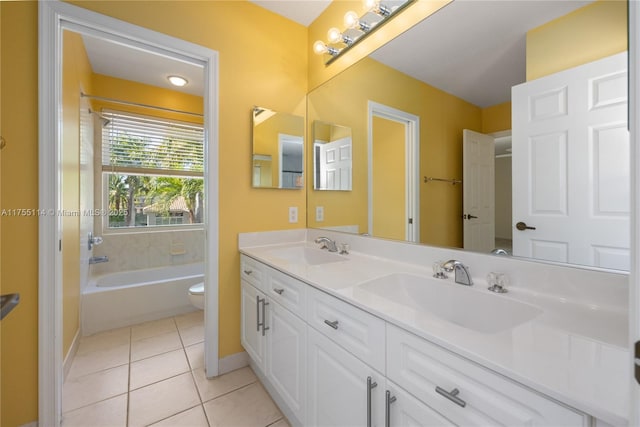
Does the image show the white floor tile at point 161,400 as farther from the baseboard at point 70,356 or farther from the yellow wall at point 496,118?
the yellow wall at point 496,118

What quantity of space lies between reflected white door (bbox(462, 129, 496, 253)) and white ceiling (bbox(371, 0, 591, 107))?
166 millimetres

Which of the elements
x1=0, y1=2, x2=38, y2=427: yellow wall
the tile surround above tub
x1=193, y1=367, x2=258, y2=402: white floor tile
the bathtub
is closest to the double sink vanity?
x1=193, y1=367, x2=258, y2=402: white floor tile

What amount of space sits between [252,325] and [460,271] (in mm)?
1242

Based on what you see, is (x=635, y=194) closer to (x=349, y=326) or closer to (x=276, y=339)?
(x=349, y=326)

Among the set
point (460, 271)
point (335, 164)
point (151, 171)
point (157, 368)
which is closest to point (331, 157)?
point (335, 164)

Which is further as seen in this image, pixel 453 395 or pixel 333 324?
pixel 333 324

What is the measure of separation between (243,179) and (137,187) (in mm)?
1910

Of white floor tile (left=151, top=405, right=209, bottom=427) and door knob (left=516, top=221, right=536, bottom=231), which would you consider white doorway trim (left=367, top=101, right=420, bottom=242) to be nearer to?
door knob (left=516, top=221, right=536, bottom=231)

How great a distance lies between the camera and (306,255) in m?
1.93

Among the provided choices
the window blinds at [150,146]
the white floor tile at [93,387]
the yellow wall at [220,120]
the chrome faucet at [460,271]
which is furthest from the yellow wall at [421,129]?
the window blinds at [150,146]

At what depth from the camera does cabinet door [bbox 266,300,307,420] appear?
1.20 metres

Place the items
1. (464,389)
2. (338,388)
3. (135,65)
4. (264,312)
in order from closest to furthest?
1. (464,389)
2. (338,388)
3. (264,312)
4. (135,65)

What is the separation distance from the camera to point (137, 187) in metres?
3.00

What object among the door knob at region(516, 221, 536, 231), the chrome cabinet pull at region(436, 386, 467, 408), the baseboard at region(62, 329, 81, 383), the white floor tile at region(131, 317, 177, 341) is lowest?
the white floor tile at region(131, 317, 177, 341)
